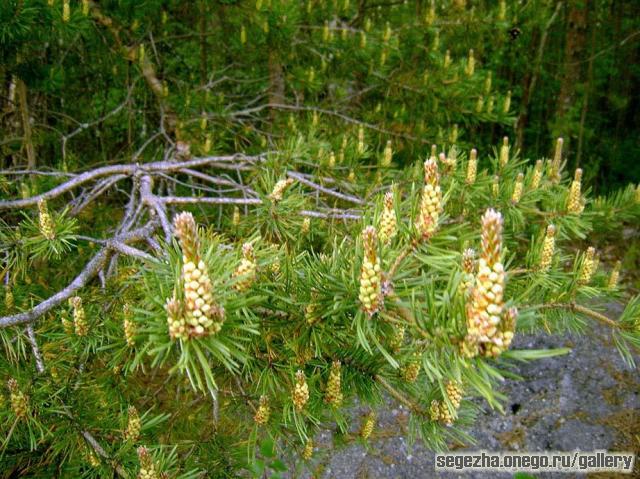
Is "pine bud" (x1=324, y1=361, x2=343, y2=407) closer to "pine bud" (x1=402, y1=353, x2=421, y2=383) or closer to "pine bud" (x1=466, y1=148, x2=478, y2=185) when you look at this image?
"pine bud" (x1=402, y1=353, x2=421, y2=383)

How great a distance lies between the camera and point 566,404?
141 inches

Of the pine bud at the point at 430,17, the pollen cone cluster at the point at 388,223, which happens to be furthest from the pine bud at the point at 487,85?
the pollen cone cluster at the point at 388,223

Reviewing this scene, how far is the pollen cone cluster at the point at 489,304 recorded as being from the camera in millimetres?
604

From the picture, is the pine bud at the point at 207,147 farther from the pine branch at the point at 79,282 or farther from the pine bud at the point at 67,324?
the pine bud at the point at 67,324

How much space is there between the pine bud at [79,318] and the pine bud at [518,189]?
1454mm

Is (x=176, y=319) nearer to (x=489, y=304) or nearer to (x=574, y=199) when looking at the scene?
(x=489, y=304)

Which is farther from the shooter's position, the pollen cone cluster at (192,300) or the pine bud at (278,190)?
the pine bud at (278,190)

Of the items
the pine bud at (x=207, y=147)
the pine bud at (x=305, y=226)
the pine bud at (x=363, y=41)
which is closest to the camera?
the pine bud at (x=305, y=226)

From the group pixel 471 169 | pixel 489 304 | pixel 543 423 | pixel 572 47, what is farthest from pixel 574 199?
pixel 572 47

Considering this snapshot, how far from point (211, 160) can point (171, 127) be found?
3.59 ft

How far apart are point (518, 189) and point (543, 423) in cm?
243

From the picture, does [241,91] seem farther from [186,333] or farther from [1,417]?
[186,333]

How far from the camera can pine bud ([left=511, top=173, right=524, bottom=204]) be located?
1.72 m

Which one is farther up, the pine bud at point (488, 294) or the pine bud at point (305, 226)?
the pine bud at point (488, 294)
